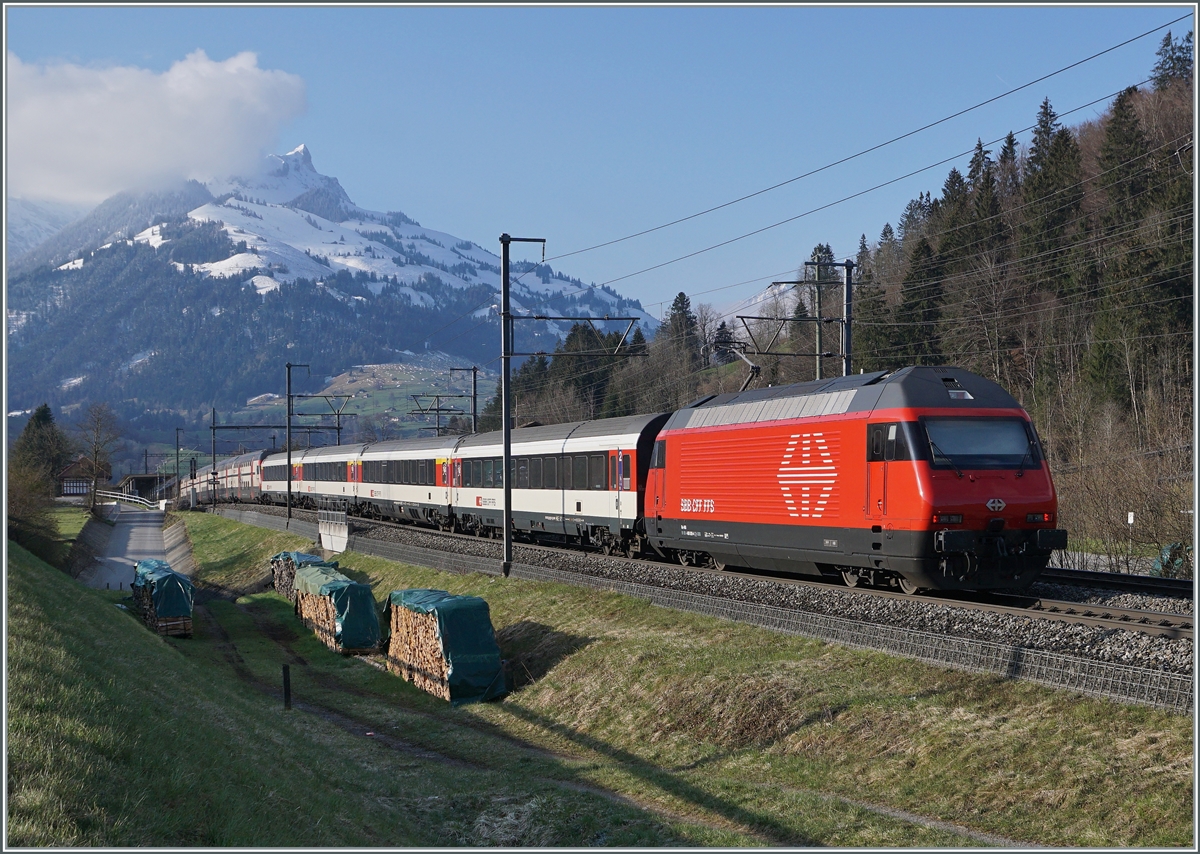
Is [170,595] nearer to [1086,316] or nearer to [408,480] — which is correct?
[408,480]

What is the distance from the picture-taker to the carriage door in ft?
59.9

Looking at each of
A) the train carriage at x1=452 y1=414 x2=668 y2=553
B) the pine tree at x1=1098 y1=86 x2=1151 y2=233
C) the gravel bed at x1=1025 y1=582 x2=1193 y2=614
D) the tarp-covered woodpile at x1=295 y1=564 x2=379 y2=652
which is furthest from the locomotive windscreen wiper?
the pine tree at x1=1098 y1=86 x2=1151 y2=233

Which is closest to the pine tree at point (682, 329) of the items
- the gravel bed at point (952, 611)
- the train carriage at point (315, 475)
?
the train carriage at point (315, 475)

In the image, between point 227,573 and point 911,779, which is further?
point 227,573

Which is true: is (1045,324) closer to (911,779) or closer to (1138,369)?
(1138,369)

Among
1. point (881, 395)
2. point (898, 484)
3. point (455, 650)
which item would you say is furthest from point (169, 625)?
point (898, 484)

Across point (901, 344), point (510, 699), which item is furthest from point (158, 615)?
point (901, 344)

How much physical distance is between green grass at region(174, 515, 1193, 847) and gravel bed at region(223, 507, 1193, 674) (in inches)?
49.6

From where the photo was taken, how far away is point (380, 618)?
31203 millimetres

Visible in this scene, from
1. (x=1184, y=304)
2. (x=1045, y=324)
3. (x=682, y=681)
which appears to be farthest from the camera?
(x=1045, y=324)

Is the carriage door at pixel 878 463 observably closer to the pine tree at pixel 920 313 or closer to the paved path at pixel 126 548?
the pine tree at pixel 920 313

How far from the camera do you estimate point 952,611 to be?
17.0 meters

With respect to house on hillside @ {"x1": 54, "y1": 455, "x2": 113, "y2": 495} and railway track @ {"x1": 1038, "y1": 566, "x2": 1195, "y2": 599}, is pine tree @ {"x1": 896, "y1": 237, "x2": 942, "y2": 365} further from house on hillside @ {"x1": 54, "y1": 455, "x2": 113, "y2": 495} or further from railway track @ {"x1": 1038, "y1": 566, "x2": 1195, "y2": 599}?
house on hillside @ {"x1": 54, "y1": 455, "x2": 113, "y2": 495}

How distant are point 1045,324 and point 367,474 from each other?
38.4 m
